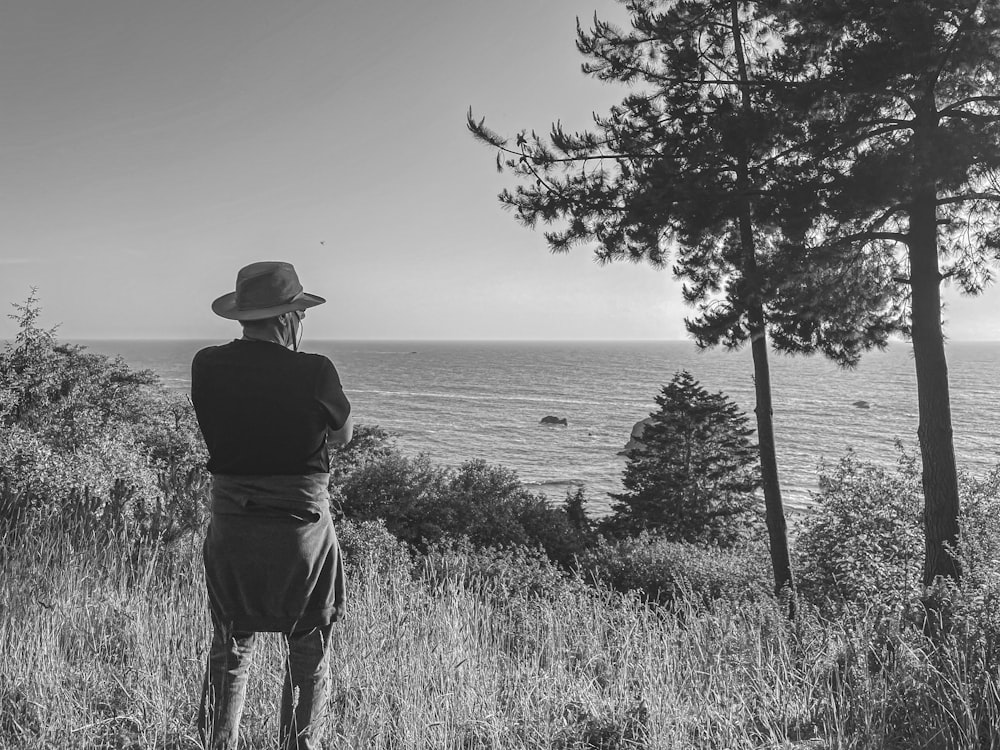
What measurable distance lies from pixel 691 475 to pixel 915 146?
22238 millimetres

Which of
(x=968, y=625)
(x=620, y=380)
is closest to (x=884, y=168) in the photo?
(x=968, y=625)

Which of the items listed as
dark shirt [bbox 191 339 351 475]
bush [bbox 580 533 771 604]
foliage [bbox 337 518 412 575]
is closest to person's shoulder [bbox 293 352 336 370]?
dark shirt [bbox 191 339 351 475]

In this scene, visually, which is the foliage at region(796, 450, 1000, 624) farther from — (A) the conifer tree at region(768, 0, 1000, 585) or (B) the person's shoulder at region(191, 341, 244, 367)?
(B) the person's shoulder at region(191, 341, 244, 367)

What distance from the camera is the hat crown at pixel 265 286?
203 cm

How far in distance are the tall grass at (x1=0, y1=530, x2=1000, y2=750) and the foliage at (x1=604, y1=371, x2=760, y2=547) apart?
22996 mm

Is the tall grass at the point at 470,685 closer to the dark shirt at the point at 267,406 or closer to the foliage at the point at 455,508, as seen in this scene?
the dark shirt at the point at 267,406

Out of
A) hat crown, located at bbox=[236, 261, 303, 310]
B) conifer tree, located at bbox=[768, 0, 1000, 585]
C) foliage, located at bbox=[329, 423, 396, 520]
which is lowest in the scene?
foliage, located at bbox=[329, 423, 396, 520]

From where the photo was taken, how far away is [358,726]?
2113 millimetres

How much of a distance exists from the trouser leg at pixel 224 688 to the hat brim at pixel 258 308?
0.97 metres

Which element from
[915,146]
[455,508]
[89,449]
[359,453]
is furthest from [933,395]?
[359,453]

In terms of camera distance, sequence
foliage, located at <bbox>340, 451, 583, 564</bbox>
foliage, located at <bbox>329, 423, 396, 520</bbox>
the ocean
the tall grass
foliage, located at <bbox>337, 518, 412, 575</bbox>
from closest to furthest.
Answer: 1. the tall grass
2. foliage, located at <bbox>337, 518, 412, 575</bbox>
3. foliage, located at <bbox>340, 451, 583, 564</bbox>
4. foliage, located at <bbox>329, 423, 396, 520</bbox>
5. the ocean

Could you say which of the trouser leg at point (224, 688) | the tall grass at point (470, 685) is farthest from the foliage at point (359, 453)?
the trouser leg at point (224, 688)

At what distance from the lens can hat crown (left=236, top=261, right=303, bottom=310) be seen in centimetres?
203

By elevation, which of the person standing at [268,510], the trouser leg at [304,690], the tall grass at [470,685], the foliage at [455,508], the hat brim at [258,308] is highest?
the hat brim at [258,308]
